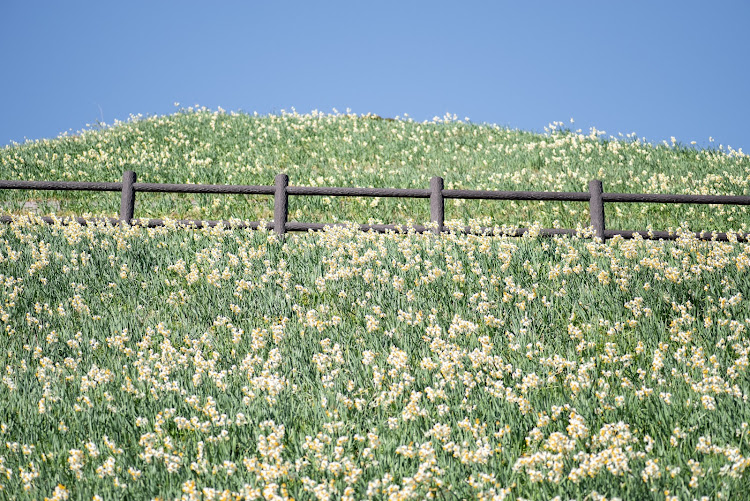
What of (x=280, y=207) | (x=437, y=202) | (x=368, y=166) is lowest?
(x=280, y=207)

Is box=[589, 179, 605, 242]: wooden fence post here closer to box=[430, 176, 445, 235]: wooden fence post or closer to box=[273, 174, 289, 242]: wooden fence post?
box=[430, 176, 445, 235]: wooden fence post

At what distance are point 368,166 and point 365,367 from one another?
16612 mm

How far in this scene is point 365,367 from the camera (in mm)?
5938

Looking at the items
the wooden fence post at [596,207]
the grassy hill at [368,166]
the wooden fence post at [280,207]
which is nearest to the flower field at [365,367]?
the wooden fence post at [280,207]

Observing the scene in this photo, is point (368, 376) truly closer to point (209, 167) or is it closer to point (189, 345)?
point (189, 345)

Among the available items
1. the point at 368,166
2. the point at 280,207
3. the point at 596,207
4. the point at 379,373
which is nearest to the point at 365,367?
the point at 379,373

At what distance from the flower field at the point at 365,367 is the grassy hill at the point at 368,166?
23.3 ft

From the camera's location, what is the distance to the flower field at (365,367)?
4215 millimetres

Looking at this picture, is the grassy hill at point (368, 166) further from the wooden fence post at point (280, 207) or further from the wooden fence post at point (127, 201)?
the wooden fence post at point (127, 201)

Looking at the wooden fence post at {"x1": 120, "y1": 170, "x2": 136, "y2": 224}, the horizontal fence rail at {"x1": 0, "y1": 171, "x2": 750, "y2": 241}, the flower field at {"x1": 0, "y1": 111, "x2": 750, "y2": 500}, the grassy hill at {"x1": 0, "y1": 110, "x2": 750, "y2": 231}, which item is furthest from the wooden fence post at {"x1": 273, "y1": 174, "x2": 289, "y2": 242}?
the grassy hill at {"x1": 0, "y1": 110, "x2": 750, "y2": 231}

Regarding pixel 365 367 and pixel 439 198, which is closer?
pixel 365 367

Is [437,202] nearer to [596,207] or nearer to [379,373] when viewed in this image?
[596,207]

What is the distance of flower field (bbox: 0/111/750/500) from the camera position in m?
4.21

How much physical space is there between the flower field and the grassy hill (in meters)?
7.09
